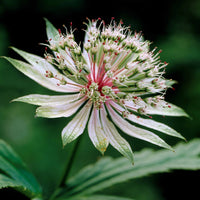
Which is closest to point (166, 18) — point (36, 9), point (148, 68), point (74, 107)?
point (36, 9)

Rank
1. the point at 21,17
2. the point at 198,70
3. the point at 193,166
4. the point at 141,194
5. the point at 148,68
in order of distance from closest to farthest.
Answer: the point at 148,68, the point at 193,166, the point at 141,194, the point at 198,70, the point at 21,17

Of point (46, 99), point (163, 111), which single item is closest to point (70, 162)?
point (46, 99)

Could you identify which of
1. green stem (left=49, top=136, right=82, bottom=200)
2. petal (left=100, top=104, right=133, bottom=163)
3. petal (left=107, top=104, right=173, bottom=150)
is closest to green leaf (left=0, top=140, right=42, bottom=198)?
green stem (left=49, top=136, right=82, bottom=200)

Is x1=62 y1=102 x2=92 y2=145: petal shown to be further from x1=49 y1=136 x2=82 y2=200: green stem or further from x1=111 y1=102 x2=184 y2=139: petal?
x1=111 y1=102 x2=184 y2=139: petal

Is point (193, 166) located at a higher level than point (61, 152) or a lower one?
higher

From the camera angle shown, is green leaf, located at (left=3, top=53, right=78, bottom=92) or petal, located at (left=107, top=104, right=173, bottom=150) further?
green leaf, located at (left=3, top=53, right=78, bottom=92)

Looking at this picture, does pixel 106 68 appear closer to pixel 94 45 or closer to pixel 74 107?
pixel 94 45
